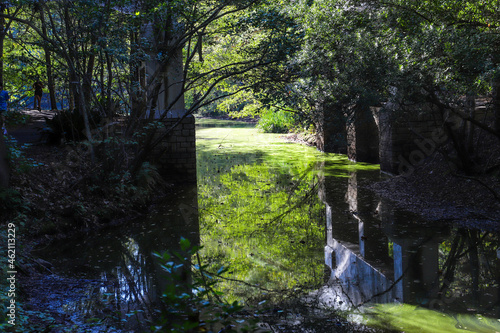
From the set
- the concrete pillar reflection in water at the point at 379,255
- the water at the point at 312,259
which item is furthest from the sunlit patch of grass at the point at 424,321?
the concrete pillar reflection in water at the point at 379,255

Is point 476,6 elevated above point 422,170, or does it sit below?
above

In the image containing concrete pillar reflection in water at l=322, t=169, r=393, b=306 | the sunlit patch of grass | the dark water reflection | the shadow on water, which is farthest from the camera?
concrete pillar reflection in water at l=322, t=169, r=393, b=306

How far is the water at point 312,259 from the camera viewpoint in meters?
4.90

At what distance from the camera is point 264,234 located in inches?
317

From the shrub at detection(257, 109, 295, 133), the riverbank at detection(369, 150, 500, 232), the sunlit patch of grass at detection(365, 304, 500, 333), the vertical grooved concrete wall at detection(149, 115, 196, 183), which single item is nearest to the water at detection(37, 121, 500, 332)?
the sunlit patch of grass at detection(365, 304, 500, 333)

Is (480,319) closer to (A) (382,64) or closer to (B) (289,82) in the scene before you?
(A) (382,64)

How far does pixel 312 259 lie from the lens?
6676 millimetres

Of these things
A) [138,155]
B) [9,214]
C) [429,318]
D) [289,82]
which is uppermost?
[289,82]

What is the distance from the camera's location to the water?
16.1 ft

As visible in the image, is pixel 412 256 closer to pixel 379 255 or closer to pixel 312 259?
pixel 379 255

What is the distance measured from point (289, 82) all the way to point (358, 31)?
193 centimetres

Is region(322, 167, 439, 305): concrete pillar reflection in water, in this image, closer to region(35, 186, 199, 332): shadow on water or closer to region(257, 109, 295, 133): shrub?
region(35, 186, 199, 332): shadow on water

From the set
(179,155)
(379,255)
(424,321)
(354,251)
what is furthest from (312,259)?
(179,155)

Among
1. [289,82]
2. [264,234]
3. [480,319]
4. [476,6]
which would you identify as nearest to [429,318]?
[480,319]
